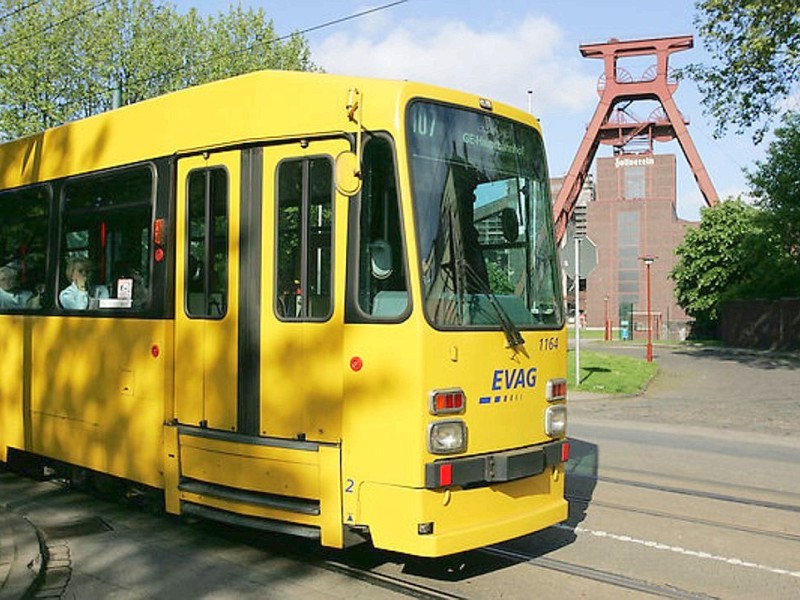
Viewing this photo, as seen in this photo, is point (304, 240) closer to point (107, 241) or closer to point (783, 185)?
point (107, 241)

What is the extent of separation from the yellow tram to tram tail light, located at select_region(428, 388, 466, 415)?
0.01m

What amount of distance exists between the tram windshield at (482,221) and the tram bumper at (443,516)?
105cm

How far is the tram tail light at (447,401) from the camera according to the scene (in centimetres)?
530

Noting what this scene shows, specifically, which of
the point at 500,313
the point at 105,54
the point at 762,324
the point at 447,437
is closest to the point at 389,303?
the point at 500,313

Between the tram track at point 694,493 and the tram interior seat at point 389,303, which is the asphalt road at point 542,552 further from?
the tram interior seat at point 389,303

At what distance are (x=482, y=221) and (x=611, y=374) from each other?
728 inches

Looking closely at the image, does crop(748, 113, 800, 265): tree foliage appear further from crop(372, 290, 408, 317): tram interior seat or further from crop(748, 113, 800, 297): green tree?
crop(372, 290, 408, 317): tram interior seat

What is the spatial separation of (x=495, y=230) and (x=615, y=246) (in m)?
71.9

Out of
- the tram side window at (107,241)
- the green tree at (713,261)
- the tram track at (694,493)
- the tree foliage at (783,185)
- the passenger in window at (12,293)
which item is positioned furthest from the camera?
the green tree at (713,261)

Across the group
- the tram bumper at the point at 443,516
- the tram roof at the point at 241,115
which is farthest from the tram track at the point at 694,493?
the tram roof at the point at 241,115

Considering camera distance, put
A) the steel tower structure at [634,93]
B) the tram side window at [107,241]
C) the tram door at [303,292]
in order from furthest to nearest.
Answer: the steel tower structure at [634,93] → the tram side window at [107,241] → the tram door at [303,292]

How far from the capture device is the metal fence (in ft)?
126

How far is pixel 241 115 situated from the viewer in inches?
242

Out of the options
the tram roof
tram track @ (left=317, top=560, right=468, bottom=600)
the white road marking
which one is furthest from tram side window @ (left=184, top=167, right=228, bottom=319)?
the white road marking
